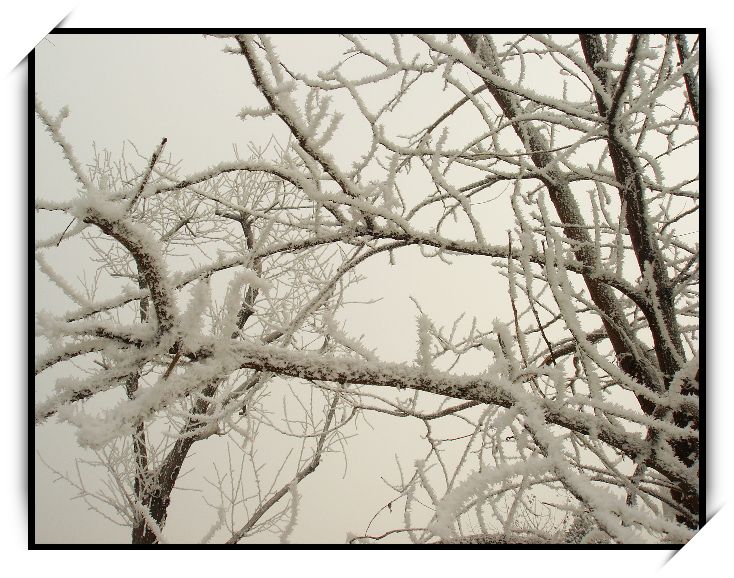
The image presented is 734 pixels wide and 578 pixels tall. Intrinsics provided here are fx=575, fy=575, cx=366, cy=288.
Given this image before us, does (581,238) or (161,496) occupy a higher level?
(581,238)

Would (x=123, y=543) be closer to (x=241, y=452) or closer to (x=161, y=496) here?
(x=161, y=496)

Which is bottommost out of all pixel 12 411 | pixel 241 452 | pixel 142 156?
pixel 241 452

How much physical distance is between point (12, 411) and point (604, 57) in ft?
4.91

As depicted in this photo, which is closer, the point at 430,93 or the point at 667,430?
the point at 667,430

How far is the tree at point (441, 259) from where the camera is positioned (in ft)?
3.67

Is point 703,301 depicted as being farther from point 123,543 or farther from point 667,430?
point 123,543

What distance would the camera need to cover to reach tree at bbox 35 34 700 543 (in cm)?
112

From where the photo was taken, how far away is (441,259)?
4.21ft

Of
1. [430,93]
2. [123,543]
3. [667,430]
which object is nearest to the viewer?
[667,430]

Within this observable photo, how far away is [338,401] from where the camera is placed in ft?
4.11

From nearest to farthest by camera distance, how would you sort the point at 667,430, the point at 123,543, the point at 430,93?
1. the point at 667,430
2. the point at 123,543
3. the point at 430,93
